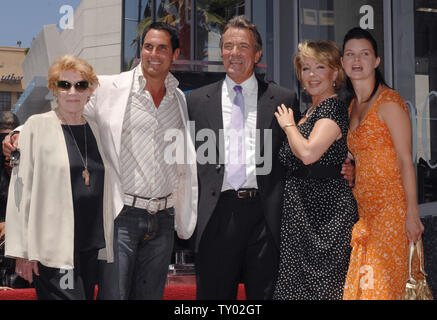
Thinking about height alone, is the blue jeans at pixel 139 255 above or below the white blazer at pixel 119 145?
below

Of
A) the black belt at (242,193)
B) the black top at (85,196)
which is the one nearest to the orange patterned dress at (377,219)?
the black belt at (242,193)

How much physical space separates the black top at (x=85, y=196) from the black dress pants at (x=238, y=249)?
0.72 metres

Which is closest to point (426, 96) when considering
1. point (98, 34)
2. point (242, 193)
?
point (242, 193)

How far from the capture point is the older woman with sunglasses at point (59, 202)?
3.27 metres

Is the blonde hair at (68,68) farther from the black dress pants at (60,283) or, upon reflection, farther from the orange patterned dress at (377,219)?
the orange patterned dress at (377,219)

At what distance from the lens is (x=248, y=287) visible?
3672 mm

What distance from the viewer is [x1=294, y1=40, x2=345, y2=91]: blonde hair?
3715 millimetres

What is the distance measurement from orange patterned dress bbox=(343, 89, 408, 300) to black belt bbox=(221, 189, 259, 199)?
70 centimetres

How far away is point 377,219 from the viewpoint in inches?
138

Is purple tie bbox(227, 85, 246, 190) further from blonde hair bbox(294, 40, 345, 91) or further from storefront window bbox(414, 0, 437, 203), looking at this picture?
storefront window bbox(414, 0, 437, 203)

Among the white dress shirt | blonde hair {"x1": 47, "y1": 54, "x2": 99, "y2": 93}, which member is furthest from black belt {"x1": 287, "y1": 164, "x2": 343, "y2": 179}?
blonde hair {"x1": 47, "y1": 54, "x2": 99, "y2": 93}

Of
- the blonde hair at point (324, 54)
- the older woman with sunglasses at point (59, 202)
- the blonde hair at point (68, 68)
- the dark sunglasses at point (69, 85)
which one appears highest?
the blonde hair at point (324, 54)
